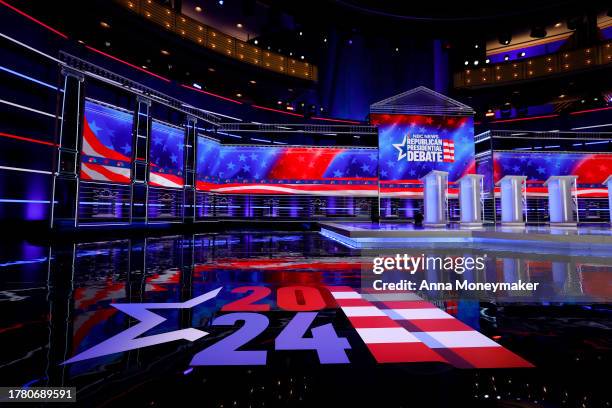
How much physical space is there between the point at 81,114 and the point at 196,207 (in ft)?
14.1

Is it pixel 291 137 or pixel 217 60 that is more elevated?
pixel 217 60

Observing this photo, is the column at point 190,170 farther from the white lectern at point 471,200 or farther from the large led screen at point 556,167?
the large led screen at point 556,167

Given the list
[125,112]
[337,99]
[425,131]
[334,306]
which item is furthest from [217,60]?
[334,306]

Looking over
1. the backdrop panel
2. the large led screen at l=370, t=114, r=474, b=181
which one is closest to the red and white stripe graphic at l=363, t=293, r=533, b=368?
the backdrop panel

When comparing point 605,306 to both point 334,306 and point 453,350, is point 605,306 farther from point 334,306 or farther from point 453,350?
point 334,306

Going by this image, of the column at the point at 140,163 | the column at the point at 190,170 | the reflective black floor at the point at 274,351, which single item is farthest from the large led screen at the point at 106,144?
the reflective black floor at the point at 274,351

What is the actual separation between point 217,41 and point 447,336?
477 inches

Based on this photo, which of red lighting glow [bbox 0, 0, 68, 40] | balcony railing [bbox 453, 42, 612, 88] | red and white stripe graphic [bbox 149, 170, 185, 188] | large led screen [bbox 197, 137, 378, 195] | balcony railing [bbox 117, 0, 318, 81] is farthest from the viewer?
large led screen [bbox 197, 137, 378, 195]

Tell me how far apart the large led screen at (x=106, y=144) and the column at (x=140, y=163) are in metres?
0.16

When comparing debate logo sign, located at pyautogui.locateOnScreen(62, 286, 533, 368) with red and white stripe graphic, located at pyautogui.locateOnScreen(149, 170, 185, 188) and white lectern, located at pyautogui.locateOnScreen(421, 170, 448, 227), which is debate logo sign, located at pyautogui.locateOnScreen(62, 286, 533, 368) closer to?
white lectern, located at pyautogui.locateOnScreen(421, 170, 448, 227)

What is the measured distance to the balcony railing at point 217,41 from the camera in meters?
9.06

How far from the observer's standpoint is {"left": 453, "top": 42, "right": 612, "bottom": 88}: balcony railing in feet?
37.5

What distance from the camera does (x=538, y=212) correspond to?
39.1ft

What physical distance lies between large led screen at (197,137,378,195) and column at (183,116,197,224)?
0.98 m
